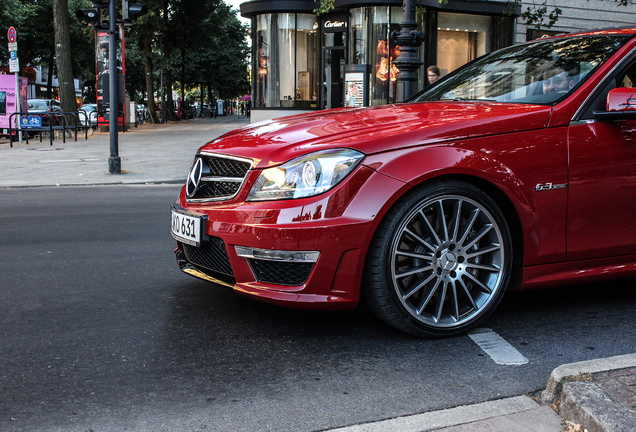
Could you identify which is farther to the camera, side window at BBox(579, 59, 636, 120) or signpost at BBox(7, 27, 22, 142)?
signpost at BBox(7, 27, 22, 142)

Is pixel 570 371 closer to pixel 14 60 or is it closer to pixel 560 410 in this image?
pixel 560 410

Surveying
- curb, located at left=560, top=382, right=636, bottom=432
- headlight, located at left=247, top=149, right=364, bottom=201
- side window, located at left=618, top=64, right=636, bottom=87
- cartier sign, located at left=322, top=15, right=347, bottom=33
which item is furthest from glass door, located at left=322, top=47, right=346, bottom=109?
curb, located at left=560, top=382, right=636, bottom=432

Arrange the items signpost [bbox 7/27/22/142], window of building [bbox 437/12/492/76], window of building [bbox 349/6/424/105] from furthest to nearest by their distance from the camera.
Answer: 1. window of building [bbox 437/12/492/76]
2. window of building [bbox 349/6/424/105]
3. signpost [bbox 7/27/22/142]

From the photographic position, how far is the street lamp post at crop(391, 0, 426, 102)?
32.6 ft

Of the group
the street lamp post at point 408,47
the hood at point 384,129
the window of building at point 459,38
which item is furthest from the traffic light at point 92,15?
the window of building at point 459,38

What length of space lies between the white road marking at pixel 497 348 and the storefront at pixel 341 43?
60.4ft

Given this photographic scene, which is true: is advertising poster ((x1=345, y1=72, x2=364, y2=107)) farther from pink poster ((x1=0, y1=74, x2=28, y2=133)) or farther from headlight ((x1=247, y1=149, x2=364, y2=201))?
headlight ((x1=247, y1=149, x2=364, y2=201))

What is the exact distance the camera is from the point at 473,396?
9.32ft

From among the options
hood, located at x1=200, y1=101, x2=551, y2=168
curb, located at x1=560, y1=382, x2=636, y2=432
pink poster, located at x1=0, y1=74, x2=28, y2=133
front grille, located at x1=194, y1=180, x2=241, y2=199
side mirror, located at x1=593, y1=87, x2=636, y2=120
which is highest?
pink poster, located at x1=0, y1=74, x2=28, y2=133

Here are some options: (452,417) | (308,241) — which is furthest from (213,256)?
(452,417)

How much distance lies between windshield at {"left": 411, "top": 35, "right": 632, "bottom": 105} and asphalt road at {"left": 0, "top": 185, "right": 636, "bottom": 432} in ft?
4.11

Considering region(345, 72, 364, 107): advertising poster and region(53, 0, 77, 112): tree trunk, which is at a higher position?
region(53, 0, 77, 112): tree trunk

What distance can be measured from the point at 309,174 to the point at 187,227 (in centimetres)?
82

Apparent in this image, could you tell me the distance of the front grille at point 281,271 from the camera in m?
3.23
